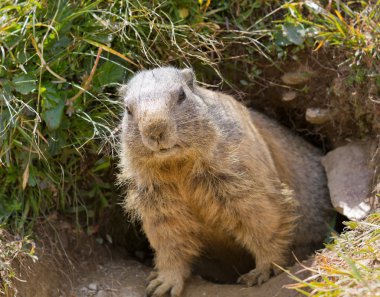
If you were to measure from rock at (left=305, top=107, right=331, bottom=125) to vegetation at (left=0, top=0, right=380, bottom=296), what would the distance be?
33 cm

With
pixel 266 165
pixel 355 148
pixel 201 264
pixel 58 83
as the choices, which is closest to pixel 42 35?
pixel 58 83

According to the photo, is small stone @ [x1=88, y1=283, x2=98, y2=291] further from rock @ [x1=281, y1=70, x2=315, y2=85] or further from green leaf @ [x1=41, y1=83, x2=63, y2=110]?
rock @ [x1=281, y1=70, x2=315, y2=85]

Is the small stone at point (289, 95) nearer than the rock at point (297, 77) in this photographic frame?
No

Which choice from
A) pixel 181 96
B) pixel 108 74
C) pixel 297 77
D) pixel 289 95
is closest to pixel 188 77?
pixel 181 96

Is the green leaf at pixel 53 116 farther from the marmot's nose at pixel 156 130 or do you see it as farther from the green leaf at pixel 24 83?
the marmot's nose at pixel 156 130

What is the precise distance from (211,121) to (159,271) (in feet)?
4.55

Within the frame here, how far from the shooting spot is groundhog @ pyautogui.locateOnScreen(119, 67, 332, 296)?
409 centimetres

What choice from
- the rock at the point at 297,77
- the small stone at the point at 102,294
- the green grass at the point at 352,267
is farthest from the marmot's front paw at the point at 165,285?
the rock at the point at 297,77

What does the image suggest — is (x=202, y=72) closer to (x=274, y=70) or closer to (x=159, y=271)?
(x=274, y=70)

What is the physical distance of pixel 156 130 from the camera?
150 inches

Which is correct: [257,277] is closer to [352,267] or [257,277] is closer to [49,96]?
[352,267]

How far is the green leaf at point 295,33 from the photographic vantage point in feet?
17.7

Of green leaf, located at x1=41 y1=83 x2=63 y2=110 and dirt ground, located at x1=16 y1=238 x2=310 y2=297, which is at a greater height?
green leaf, located at x1=41 y1=83 x2=63 y2=110

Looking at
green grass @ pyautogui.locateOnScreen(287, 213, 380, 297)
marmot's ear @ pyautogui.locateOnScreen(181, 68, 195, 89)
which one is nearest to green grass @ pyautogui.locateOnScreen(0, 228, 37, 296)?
marmot's ear @ pyautogui.locateOnScreen(181, 68, 195, 89)
